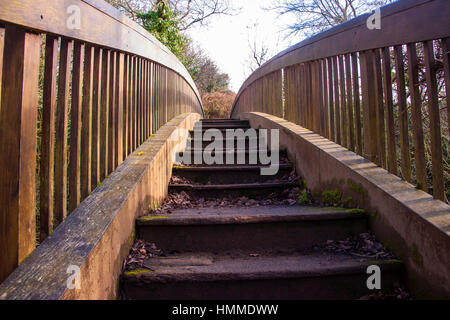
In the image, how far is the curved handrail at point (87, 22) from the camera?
1.19 metres

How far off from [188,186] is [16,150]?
6.59 ft

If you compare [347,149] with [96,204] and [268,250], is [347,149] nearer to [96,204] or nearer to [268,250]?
[268,250]

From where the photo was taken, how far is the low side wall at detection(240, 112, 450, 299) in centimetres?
151

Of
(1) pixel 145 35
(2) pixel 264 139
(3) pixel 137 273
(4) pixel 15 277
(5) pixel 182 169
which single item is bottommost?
(3) pixel 137 273

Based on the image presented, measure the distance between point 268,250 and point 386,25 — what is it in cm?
166

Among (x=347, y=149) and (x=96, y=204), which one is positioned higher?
(x=347, y=149)

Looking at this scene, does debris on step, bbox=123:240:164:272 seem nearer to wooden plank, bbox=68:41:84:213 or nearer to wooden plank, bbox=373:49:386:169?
wooden plank, bbox=68:41:84:213

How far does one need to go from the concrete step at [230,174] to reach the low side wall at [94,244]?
3.16ft

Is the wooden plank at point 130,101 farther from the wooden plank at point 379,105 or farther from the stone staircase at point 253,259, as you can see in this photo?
the wooden plank at point 379,105

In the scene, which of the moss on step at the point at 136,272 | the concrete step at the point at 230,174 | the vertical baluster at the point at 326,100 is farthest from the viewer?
the concrete step at the point at 230,174

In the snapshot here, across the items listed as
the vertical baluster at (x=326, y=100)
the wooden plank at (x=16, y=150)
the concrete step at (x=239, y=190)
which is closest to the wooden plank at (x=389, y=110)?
the vertical baluster at (x=326, y=100)

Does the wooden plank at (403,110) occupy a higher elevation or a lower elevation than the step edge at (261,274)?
Result: higher
